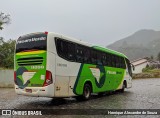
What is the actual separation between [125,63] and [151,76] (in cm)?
3059

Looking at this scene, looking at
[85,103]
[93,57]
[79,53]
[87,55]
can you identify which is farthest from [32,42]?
[93,57]

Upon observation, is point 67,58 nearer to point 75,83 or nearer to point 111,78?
point 75,83

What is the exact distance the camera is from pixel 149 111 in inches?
444

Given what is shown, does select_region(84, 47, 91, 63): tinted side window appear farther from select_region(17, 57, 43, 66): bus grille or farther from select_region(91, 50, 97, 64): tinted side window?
select_region(17, 57, 43, 66): bus grille

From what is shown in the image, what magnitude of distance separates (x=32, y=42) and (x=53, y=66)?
166cm

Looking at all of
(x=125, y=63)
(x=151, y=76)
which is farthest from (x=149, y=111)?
(x=151, y=76)

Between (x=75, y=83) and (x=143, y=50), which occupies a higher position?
(x=143, y=50)

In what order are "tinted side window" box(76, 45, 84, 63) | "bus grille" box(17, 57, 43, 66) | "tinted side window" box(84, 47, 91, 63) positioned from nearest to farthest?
1. "bus grille" box(17, 57, 43, 66)
2. "tinted side window" box(76, 45, 84, 63)
3. "tinted side window" box(84, 47, 91, 63)

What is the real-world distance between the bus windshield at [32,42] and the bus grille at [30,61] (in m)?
0.49

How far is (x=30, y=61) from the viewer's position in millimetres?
12812

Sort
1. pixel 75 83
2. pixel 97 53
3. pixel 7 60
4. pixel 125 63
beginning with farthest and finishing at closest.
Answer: pixel 7 60, pixel 125 63, pixel 97 53, pixel 75 83

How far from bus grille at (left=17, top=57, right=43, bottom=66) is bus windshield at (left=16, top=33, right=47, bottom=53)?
0.49m

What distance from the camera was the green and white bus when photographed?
12.3 meters

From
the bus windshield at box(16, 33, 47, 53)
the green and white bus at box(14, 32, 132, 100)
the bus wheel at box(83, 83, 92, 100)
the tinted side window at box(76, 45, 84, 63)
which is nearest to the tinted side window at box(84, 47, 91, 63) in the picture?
the green and white bus at box(14, 32, 132, 100)
